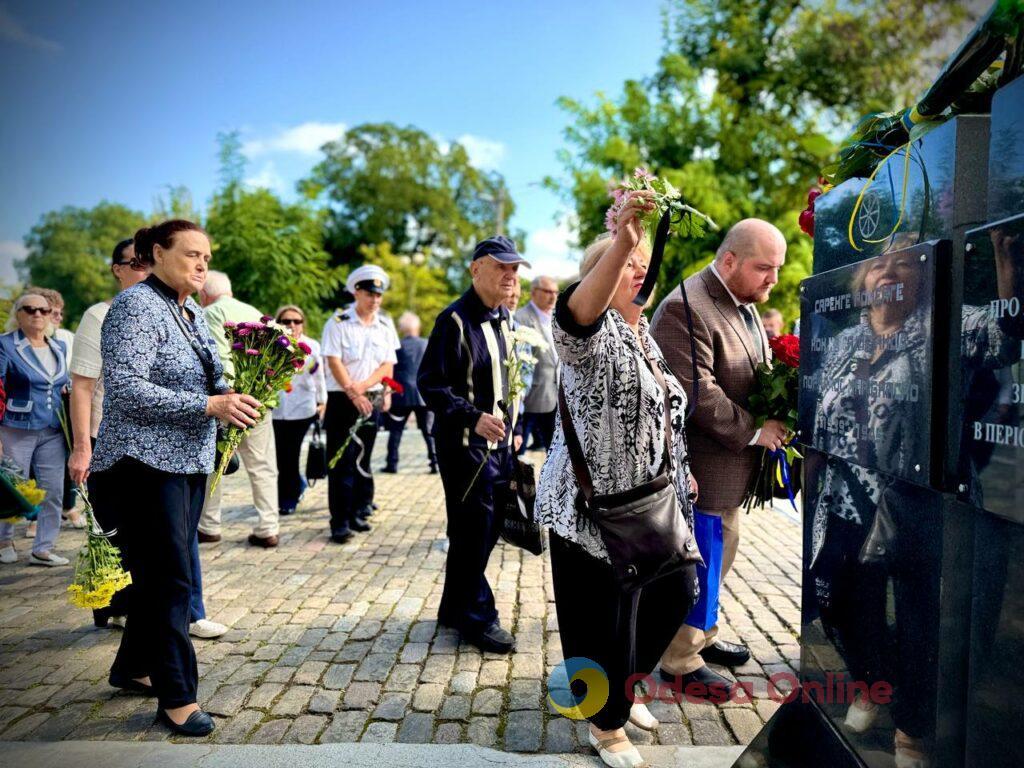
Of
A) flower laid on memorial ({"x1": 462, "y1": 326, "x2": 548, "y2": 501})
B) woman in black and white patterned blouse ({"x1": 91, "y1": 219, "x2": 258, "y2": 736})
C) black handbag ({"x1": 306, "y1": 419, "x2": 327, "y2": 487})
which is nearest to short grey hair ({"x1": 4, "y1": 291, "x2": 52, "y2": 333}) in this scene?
black handbag ({"x1": 306, "y1": 419, "x2": 327, "y2": 487})

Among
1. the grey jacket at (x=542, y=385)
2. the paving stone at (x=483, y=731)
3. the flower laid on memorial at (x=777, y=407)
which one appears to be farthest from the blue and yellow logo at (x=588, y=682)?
the grey jacket at (x=542, y=385)

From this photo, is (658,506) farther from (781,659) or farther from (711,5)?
(711,5)

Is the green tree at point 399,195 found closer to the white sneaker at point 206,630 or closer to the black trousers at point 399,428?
the black trousers at point 399,428

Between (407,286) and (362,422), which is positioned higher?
(407,286)

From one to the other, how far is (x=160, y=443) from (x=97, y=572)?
26.1 inches

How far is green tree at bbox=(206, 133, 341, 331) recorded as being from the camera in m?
12.6

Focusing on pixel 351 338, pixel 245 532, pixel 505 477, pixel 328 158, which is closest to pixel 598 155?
pixel 351 338

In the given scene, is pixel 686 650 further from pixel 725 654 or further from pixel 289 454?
pixel 289 454

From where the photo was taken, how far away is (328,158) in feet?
150

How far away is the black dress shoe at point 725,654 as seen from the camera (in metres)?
3.79

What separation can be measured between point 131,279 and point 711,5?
18501 millimetres

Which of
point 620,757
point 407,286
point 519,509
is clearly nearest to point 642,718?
point 620,757

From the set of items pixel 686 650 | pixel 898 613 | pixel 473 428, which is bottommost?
pixel 686 650

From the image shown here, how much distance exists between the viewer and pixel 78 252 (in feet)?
153
